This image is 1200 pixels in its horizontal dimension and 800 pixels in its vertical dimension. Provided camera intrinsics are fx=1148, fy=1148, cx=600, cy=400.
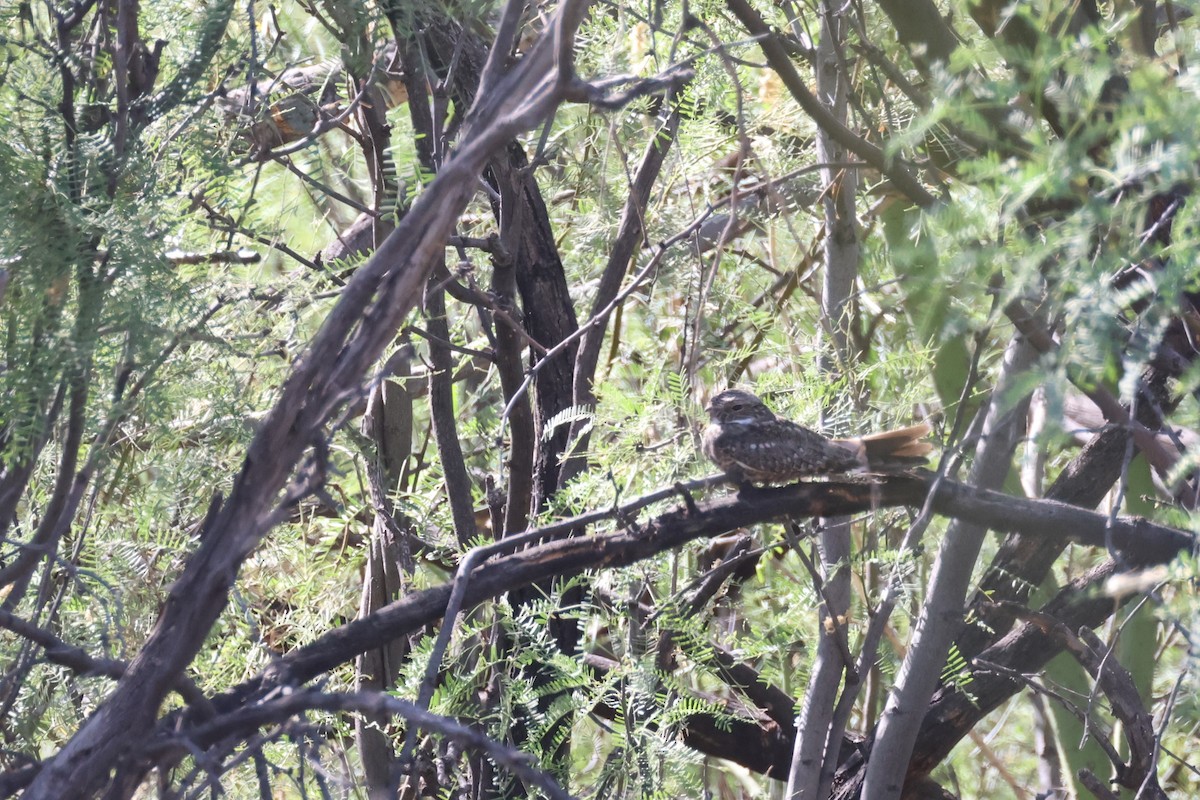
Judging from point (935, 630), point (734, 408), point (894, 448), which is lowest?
point (935, 630)

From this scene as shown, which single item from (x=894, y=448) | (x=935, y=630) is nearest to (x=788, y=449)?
(x=894, y=448)

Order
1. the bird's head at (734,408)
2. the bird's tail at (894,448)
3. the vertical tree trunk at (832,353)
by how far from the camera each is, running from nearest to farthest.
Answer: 1. the bird's tail at (894,448)
2. the bird's head at (734,408)
3. the vertical tree trunk at (832,353)

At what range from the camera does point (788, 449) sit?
278cm

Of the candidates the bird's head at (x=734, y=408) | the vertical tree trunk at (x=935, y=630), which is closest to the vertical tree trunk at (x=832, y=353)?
the vertical tree trunk at (x=935, y=630)

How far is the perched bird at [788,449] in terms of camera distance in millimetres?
2545

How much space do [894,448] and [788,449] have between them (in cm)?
30

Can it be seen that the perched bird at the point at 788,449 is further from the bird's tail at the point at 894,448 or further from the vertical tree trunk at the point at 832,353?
the vertical tree trunk at the point at 832,353

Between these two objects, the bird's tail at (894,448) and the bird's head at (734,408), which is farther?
the bird's head at (734,408)

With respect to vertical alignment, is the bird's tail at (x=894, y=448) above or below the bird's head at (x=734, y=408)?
below

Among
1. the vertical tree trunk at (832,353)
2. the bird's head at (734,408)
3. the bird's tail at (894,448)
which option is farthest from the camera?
the vertical tree trunk at (832,353)

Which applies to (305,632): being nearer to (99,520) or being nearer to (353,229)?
(99,520)

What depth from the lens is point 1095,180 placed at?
240cm

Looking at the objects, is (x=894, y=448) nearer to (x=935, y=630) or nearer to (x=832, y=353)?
(x=935, y=630)

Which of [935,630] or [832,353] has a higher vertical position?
[832,353]
